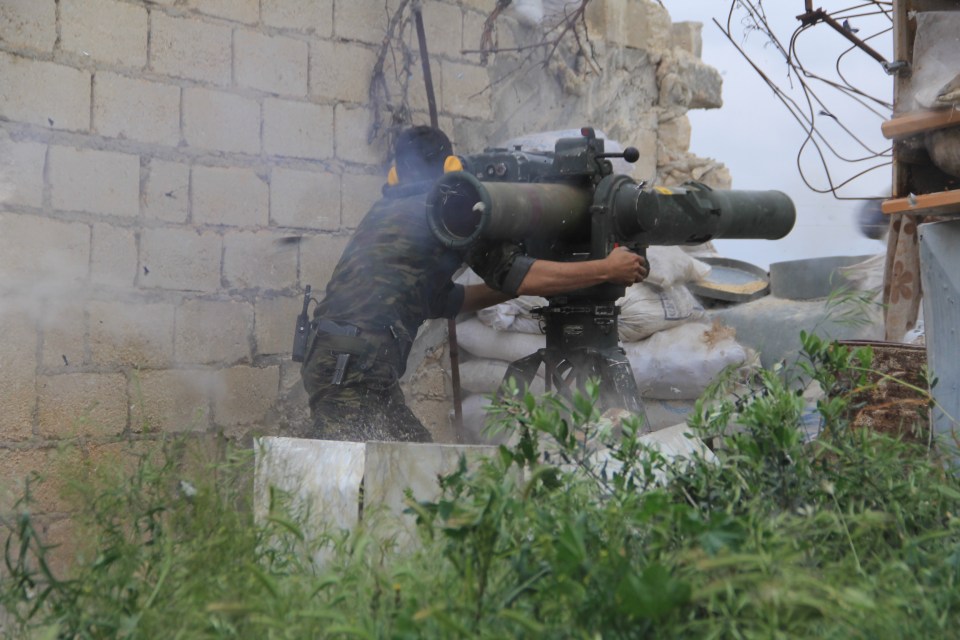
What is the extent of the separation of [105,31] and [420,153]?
1.17m

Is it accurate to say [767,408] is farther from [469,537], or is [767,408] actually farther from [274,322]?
[274,322]

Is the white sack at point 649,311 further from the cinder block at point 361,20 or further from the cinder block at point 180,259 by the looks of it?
the cinder block at point 180,259

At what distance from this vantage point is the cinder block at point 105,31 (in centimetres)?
357

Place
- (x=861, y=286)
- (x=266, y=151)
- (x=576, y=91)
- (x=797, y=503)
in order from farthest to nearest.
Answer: (x=576, y=91) → (x=861, y=286) → (x=266, y=151) → (x=797, y=503)

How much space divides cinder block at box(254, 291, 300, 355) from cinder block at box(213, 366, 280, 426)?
0.08 m

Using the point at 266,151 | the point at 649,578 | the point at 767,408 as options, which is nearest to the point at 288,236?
the point at 266,151

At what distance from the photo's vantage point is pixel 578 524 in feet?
3.34

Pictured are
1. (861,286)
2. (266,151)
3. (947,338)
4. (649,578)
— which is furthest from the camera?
(861,286)

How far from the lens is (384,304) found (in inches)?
135

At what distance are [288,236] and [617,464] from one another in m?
2.65

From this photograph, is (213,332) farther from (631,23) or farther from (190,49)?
(631,23)

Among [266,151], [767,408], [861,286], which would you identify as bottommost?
[767,408]

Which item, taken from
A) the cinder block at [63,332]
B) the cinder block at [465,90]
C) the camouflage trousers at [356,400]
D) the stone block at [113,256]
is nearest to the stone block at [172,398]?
the cinder block at [63,332]

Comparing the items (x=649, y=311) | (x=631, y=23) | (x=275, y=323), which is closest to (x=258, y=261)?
(x=275, y=323)
